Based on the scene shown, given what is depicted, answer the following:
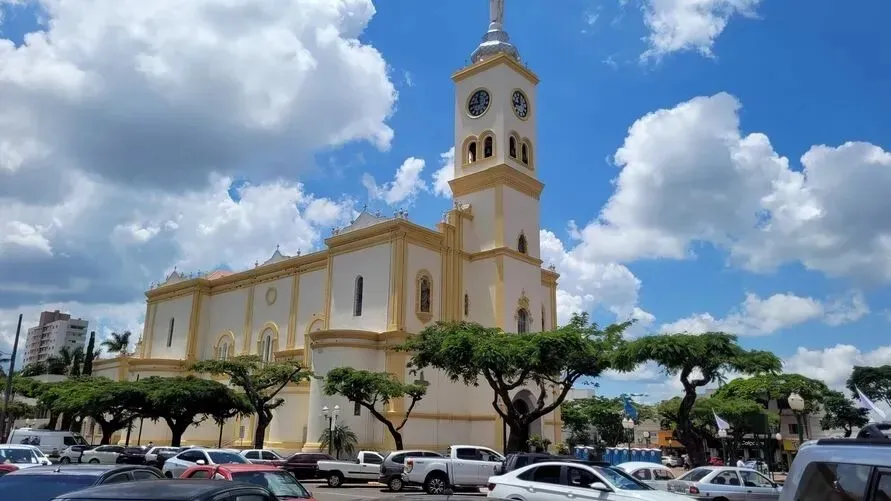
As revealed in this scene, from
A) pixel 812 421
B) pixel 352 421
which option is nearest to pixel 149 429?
pixel 352 421

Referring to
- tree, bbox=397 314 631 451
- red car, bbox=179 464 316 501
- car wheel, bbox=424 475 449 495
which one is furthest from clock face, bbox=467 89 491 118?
red car, bbox=179 464 316 501

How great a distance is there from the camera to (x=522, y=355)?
3067cm

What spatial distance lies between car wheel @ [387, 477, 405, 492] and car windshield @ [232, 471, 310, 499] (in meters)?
14.7

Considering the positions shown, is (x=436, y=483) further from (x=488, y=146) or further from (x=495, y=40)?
(x=495, y=40)

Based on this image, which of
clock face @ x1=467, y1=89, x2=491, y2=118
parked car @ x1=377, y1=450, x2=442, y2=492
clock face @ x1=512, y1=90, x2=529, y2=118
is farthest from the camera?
clock face @ x1=512, y1=90, x2=529, y2=118

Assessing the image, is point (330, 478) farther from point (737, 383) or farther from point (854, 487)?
point (737, 383)

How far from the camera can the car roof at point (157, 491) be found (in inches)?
211

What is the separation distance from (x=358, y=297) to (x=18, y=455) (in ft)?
77.8

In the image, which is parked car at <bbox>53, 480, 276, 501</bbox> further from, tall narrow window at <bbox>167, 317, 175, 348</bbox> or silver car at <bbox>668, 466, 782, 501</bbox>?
tall narrow window at <bbox>167, 317, 175, 348</bbox>

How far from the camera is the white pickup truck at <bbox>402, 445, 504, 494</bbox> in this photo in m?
24.0

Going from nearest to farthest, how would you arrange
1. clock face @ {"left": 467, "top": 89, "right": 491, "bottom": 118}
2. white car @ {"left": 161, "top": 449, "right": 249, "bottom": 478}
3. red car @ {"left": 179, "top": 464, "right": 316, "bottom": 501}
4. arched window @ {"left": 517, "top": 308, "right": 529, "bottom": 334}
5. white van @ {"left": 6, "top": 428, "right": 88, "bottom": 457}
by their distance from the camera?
red car @ {"left": 179, "top": 464, "right": 316, "bottom": 501}, white car @ {"left": 161, "top": 449, "right": 249, "bottom": 478}, white van @ {"left": 6, "top": 428, "right": 88, "bottom": 457}, arched window @ {"left": 517, "top": 308, "right": 529, "bottom": 334}, clock face @ {"left": 467, "top": 89, "right": 491, "bottom": 118}

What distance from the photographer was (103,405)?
41719 millimetres

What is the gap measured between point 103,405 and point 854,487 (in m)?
43.8

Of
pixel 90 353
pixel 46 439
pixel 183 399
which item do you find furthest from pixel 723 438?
pixel 90 353
